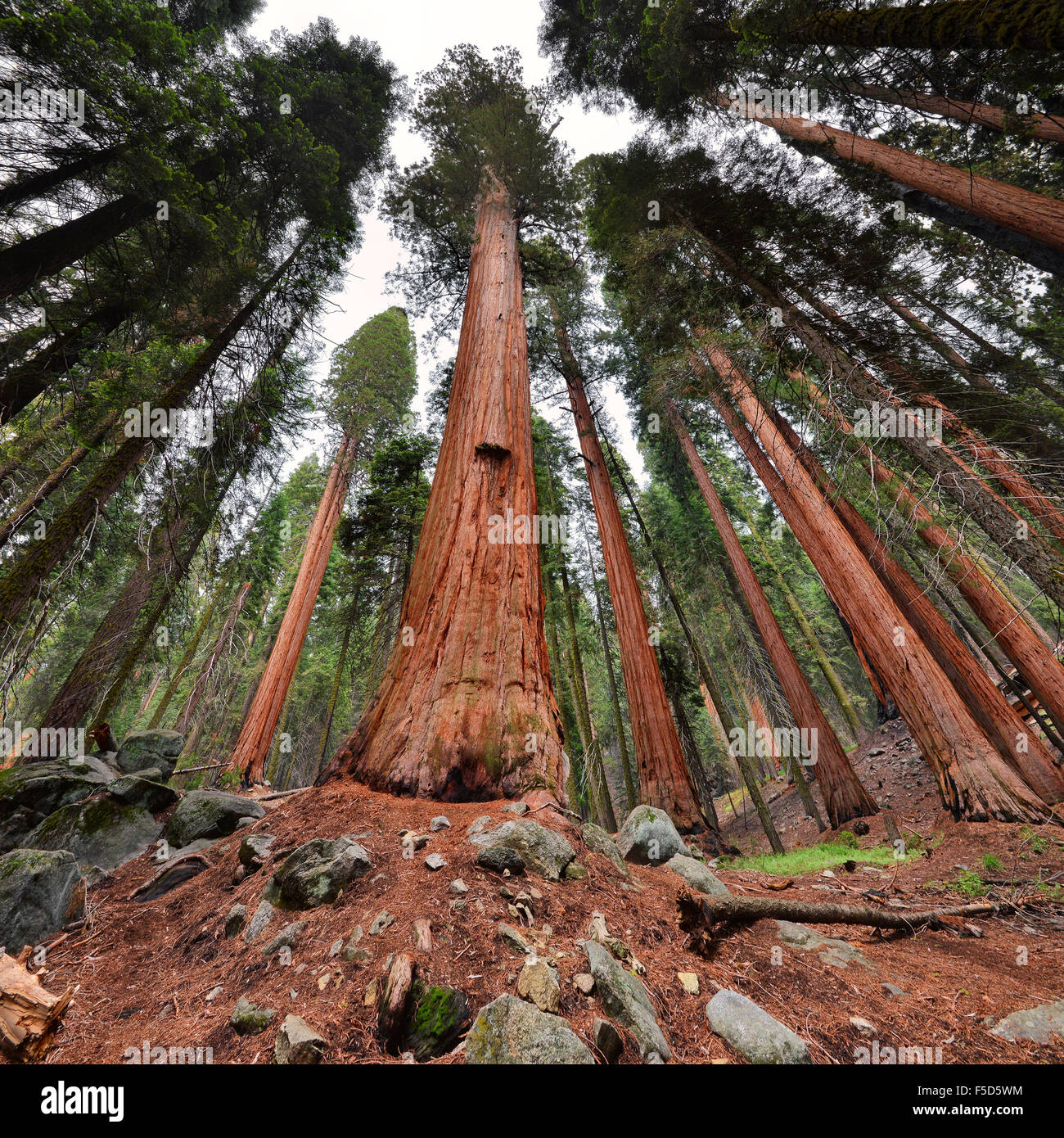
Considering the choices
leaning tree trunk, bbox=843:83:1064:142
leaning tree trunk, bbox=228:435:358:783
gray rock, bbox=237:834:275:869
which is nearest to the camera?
gray rock, bbox=237:834:275:869

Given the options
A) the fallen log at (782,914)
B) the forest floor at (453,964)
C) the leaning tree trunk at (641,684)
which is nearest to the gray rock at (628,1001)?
the forest floor at (453,964)

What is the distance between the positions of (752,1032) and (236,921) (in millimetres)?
1836

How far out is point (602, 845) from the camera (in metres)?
2.30

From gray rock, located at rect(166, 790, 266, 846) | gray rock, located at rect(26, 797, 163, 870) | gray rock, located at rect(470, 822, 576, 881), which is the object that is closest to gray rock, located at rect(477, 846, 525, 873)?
gray rock, located at rect(470, 822, 576, 881)

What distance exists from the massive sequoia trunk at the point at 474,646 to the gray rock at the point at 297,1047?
50.2 inches

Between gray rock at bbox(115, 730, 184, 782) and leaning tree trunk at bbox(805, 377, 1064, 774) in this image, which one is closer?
gray rock at bbox(115, 730, 184, 782)

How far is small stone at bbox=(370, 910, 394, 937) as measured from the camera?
1395mm

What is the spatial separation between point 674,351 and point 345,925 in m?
7.47

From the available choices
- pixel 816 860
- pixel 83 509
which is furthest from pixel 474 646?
pixel 816 860

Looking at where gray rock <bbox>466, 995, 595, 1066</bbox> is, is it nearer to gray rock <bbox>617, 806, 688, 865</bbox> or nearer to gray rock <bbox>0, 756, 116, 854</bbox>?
gray rock <bbox>617, 806, 688, 865</bbox>

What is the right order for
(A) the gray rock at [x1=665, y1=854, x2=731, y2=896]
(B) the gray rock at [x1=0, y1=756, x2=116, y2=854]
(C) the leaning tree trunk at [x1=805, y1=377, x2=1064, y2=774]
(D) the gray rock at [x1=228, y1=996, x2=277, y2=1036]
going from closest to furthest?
(D) the gray rock at [x1=228, y1=996, x2=277, y2=1036] < (A) the gray rock at [x1=665, y1=854, x2=731, y2=896] < (B) the gray rock at [x1=0, y1=756, x2=116, y2=854] < (C) the leaning tree trunk at [x1=805, y1=377, x2=1064, y2=774]

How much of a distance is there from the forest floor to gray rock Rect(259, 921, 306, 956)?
0.04 m

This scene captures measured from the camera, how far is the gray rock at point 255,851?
211 centimetres

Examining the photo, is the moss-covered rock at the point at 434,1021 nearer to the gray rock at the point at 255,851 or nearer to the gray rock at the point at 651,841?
the gray rock at the point at 255,851
